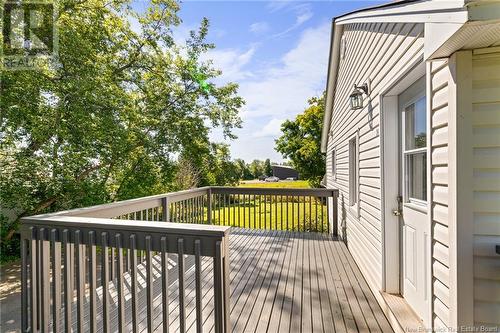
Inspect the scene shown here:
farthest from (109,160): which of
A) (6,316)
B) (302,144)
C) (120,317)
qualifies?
(302,144)

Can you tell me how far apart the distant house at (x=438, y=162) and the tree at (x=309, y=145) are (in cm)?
1518

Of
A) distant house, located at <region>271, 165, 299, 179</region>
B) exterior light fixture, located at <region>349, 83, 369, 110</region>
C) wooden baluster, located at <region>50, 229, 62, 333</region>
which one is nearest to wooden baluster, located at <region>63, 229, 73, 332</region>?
wooden baluster, located at <region>50, 229, 62, 333</region>

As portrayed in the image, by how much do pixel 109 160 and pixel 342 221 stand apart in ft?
18.9

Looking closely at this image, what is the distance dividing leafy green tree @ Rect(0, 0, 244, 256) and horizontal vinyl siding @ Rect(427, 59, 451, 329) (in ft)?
20.7

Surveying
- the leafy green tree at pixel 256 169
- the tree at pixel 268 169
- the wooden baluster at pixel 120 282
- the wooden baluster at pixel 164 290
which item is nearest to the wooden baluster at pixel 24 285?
the wooden baluster at pixel 120 282

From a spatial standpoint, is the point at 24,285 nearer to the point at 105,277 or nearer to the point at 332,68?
the point at 105,277

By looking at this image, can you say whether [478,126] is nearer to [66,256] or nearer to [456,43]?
[456,43]

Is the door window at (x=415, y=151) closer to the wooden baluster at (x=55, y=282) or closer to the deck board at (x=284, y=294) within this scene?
the deck board at (x=284, y=294)

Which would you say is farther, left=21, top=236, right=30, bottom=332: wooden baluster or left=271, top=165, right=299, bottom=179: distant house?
left=271, top=165, right=299, bottom=179: distant house

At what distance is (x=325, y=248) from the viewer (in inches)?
177

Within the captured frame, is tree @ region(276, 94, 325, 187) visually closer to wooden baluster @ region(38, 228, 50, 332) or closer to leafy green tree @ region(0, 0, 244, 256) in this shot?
leafy green tree @ region(0, 0, 244, 256)

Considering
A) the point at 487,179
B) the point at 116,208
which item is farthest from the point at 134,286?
the point at 487,179

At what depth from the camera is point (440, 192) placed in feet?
5.34

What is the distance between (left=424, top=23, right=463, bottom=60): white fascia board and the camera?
1.19m
